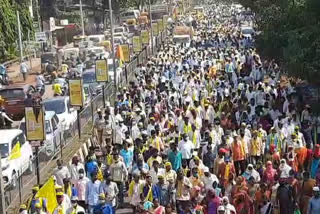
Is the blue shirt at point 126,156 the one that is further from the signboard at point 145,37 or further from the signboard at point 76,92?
the signboard at point 145,37

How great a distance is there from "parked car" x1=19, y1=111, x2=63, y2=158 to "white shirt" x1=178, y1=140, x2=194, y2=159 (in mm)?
3838

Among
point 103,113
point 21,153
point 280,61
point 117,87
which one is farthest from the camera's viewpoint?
point 117,87

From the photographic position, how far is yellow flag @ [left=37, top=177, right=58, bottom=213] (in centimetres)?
1230

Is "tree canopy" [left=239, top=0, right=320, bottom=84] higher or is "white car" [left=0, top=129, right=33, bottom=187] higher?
"tree canopy" [left=239, top=0, right=320, bottom=84]

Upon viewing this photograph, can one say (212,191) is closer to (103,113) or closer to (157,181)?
(157,181)

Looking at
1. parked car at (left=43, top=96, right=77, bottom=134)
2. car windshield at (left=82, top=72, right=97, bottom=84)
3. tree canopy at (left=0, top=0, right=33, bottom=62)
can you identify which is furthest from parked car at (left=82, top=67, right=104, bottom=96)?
tree canopy at (left=0, top=0, right=33, bottom=62)

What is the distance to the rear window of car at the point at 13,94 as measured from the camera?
28422 mm

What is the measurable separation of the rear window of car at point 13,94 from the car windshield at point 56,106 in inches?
204

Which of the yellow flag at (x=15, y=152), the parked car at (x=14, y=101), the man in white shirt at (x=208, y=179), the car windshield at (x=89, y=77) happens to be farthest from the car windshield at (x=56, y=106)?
the man in white shirt at (x=208, y=179)

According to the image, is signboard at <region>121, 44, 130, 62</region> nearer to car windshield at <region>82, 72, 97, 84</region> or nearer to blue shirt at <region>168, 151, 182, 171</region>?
car windshield at <region>82, 72, 97, 84</region>

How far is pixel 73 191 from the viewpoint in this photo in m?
13.4

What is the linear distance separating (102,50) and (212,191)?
34.6 meters

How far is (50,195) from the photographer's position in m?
12.5

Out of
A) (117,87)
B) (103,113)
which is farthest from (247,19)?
(103,113)
